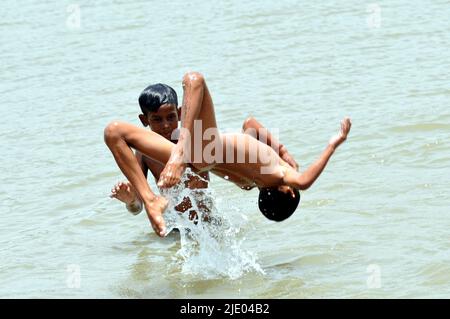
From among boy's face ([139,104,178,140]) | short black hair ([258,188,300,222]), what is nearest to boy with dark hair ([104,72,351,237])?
short black hair ([258,188,300,222])

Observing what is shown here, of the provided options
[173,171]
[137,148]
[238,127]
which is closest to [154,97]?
[137,148]

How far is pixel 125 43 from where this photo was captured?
48.4ft

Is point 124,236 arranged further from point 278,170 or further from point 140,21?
point 140,21

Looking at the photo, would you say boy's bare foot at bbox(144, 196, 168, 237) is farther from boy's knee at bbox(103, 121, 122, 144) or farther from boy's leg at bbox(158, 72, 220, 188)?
boy's knee at bbox(103, 121, 122, 144)

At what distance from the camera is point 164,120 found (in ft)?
23.0

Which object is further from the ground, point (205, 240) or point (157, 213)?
point (157, 213)

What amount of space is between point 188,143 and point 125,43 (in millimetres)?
8770

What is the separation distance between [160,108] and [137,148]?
0.48m

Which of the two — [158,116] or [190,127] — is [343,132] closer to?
[190,127]

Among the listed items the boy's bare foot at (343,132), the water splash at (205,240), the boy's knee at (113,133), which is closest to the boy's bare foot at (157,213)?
the water splash at (205,240)

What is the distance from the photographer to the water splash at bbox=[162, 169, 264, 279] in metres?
6.88

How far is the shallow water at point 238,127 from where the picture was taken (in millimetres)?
6789

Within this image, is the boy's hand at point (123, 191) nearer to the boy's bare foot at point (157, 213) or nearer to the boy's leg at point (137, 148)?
the boy's leg at point (137, 148)

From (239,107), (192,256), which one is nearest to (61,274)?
(192,256)
